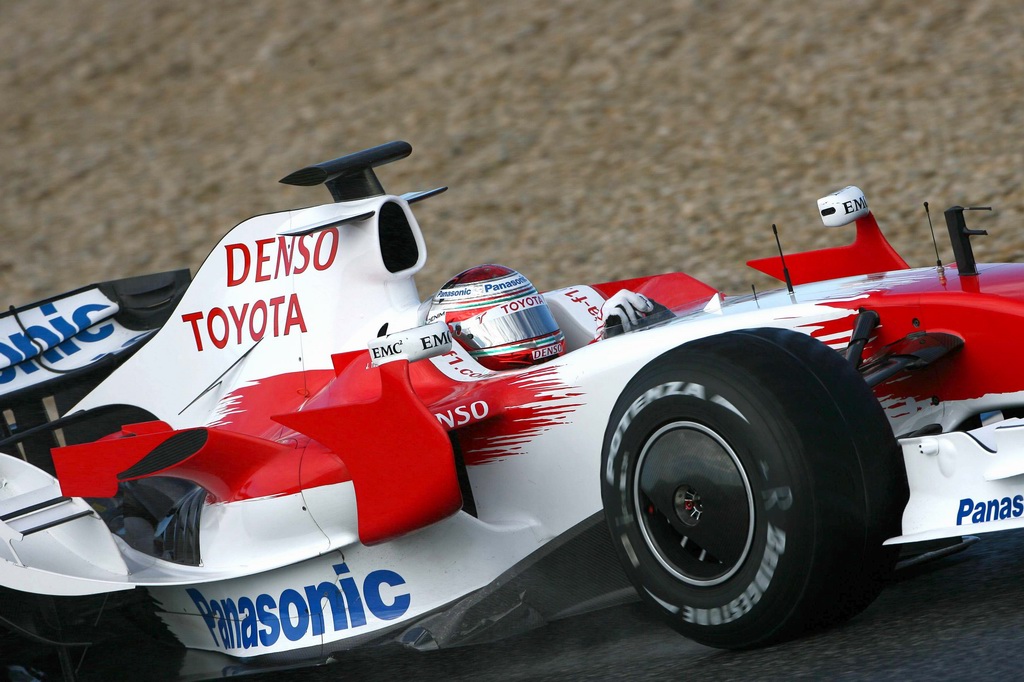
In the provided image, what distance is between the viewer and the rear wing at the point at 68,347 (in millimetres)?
6211

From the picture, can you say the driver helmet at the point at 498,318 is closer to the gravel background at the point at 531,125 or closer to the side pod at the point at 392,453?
the side pod at the point at 392,453

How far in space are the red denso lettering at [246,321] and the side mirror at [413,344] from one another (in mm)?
1332

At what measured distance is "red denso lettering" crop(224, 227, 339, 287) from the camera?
5.43 metres

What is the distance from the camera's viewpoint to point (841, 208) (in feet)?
16.3

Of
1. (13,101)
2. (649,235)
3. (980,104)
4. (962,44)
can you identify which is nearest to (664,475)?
(649,235)

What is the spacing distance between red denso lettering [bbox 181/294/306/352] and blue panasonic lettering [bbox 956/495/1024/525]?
294 centimetres

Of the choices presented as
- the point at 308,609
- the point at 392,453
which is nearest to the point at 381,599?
the point at 308,609

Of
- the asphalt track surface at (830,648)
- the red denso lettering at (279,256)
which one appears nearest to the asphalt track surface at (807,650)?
the asphalt track surface at (830,648)

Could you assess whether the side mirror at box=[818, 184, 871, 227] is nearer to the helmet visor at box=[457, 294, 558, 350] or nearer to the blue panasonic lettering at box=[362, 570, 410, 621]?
the helmet visor at box=[457, 294, 558, 350]

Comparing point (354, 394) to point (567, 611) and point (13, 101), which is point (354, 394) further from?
point (13, 101)

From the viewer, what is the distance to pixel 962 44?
42.5 ft

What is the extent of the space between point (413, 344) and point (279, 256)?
1.65 m

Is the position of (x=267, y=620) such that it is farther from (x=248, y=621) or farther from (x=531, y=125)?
(x=531, y=125)

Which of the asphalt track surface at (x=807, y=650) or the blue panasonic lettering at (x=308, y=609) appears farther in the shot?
the blue panasonic lettering at (x=308, y=609)
